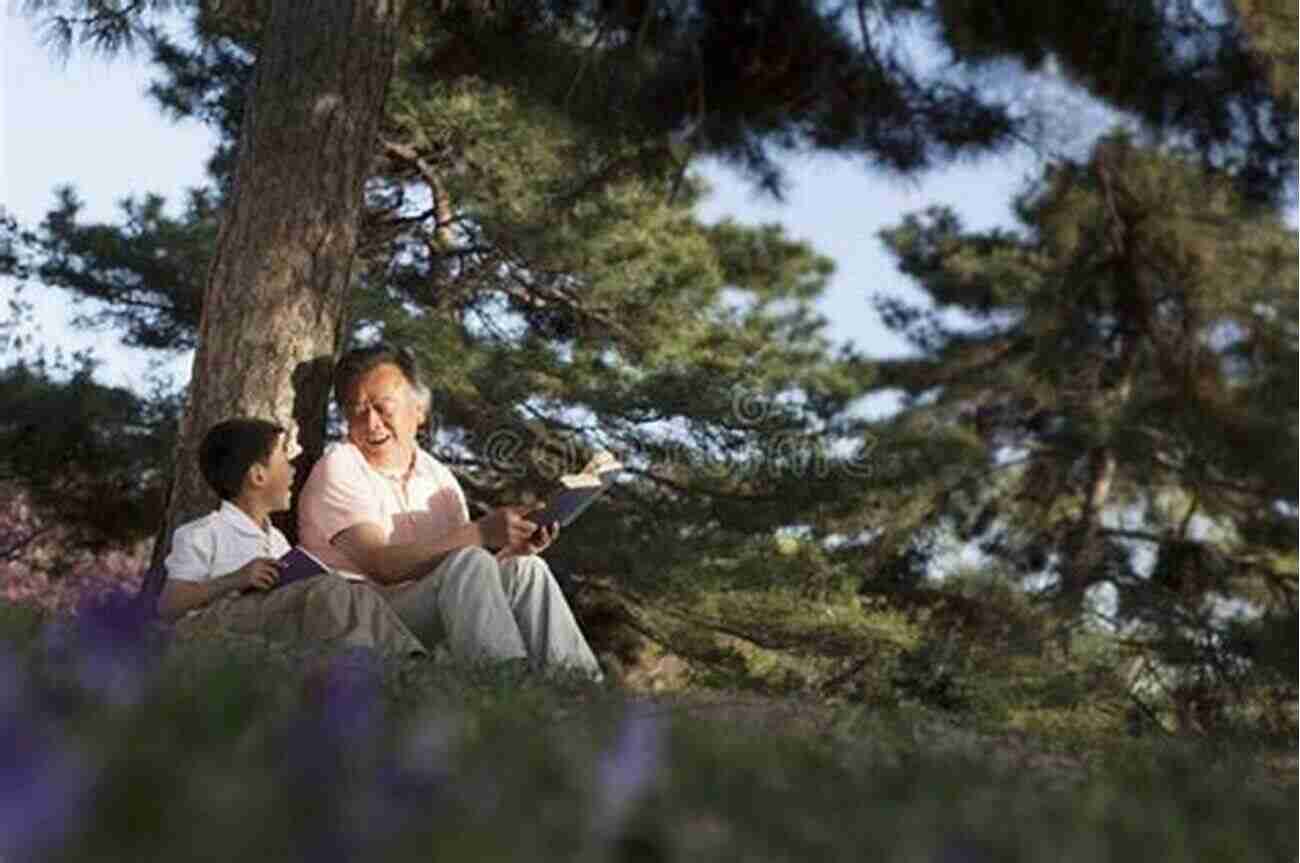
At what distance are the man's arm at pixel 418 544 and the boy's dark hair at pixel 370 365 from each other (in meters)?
0.49

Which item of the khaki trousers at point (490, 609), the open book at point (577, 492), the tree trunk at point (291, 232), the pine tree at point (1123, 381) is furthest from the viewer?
the tree trunk at point (291, 232)

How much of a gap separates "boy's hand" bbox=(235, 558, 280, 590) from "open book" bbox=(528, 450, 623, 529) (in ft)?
2.17

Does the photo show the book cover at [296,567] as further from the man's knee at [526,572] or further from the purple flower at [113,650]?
the purple flower at [113,650]

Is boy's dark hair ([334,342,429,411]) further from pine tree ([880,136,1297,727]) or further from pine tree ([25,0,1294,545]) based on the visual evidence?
pine tree ([880,136,1297,727])

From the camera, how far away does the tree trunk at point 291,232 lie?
19.7 feet

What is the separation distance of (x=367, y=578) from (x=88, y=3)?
4.47 metres

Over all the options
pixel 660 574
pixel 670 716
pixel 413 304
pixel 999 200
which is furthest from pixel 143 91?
pixel 670 716

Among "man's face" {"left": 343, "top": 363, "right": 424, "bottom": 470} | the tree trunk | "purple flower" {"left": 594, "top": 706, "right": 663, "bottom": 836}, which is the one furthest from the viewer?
the tree trunk

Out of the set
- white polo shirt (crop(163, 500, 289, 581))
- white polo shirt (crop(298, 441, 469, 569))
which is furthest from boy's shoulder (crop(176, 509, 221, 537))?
white polo shirt (crop(298, 441, 469, 569))

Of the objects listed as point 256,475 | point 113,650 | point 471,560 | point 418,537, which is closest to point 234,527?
point 256,475

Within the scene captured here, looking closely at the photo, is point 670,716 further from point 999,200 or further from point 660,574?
point 660,574

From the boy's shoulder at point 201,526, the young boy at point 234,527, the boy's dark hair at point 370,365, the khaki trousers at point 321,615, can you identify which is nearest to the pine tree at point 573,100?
the boy's dark hair at point 370,365

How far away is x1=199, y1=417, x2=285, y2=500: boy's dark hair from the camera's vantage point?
5117 millimetres

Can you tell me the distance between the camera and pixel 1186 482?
5430 mm
